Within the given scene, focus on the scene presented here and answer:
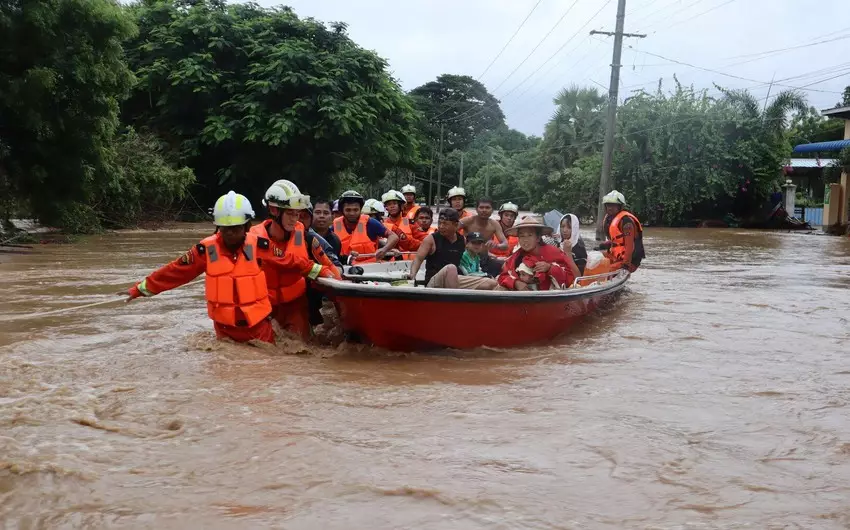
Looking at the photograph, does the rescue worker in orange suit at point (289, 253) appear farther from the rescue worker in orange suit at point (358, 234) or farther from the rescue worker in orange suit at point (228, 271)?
the rescue worker in orange suit at point (358, 234)

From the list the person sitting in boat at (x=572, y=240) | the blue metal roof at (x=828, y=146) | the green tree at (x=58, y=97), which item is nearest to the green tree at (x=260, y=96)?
the green tree at (x=58, y=97)

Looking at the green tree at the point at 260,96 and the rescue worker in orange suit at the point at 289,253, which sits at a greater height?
the green tree at the point at 260,96

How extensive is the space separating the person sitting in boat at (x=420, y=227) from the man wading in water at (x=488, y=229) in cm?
120

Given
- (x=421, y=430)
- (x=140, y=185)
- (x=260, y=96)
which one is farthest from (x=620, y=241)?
(x=260, y=96)

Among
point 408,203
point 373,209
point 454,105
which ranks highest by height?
point 454,105

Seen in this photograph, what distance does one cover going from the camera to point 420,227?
11031 mm

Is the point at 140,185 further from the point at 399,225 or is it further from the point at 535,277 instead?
the point at 535,277

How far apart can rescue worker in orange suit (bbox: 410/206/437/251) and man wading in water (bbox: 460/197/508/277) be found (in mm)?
1200

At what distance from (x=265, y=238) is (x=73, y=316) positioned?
3521mm

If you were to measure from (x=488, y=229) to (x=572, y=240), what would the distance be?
1.07 metres

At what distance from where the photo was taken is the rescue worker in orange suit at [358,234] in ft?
29.7

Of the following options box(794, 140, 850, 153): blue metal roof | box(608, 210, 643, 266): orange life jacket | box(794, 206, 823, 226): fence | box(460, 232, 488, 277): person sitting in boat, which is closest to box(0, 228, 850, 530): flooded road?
box(460, 232, 488, 277): person sitting in boat

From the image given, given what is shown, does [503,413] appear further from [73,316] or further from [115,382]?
[73,316]

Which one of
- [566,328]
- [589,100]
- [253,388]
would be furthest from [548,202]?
[253,388]
